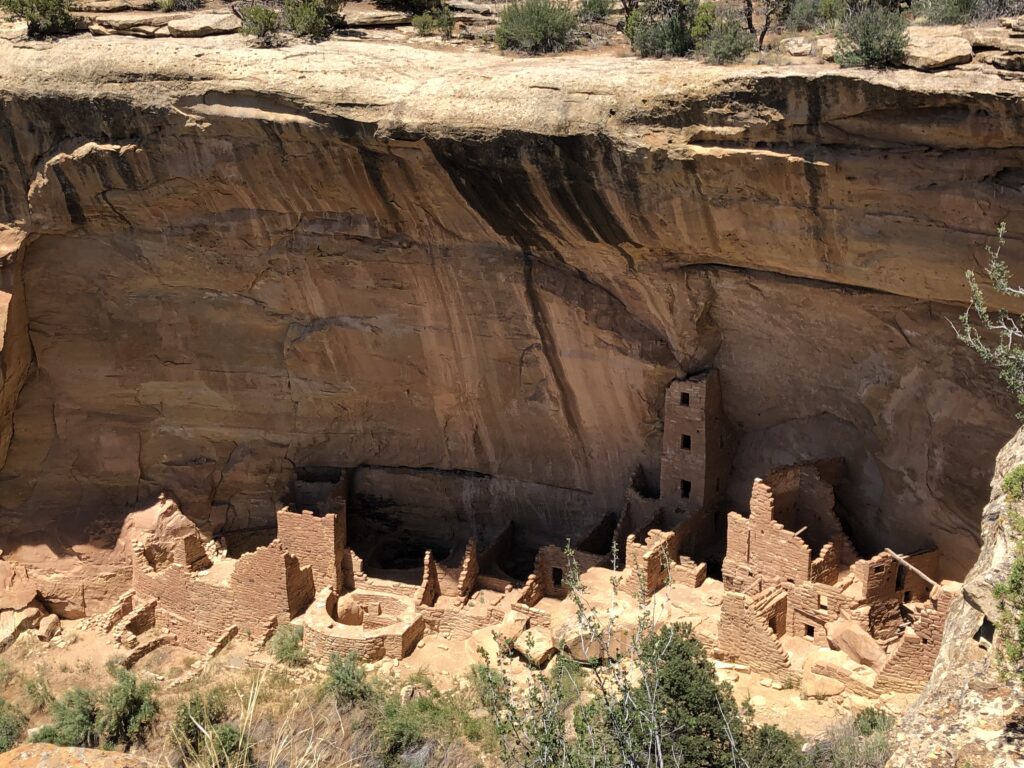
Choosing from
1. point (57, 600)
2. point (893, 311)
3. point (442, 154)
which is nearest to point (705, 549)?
point (893, 311)

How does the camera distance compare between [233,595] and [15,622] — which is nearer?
[233,595]

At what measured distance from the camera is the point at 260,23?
546 inches

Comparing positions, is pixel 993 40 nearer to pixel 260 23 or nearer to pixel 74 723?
pixel 260 23

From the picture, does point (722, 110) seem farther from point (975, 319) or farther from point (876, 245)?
point (975, 319)

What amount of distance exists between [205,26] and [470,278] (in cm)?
451

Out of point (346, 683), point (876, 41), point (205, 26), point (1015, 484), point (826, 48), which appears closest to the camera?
point (1015, 484)

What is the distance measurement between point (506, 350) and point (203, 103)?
5.01 m

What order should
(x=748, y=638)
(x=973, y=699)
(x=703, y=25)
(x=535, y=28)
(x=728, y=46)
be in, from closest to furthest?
(x=973, y=699) → (x=728, y=46) → (x=748, y=638) → (x=703, y=25) → (x=535, y=28)

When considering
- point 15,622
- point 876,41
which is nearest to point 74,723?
point 15,622

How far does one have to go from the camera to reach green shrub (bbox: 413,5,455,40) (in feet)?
47.9

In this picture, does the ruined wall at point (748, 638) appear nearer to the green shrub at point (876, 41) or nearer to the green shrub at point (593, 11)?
the green shrub at point (876, 41)

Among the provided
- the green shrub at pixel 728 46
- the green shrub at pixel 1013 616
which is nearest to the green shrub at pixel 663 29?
the green shrub at pixel 728 46

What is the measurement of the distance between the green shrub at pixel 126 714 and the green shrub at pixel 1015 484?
34.1 feet

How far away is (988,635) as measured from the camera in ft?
20.0
